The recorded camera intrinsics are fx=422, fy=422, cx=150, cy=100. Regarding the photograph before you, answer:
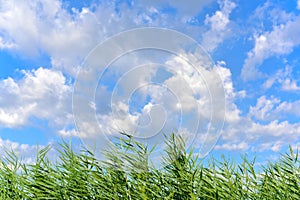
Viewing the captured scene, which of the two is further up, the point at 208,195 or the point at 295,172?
the point at 295,172

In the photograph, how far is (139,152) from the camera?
3.50 meters

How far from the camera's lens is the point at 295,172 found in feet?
11.6

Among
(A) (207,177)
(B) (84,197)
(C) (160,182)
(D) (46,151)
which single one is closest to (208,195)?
(A) (207,177)

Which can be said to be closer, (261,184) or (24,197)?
(261,184)

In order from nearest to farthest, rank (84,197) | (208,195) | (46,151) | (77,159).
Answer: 1. (208,195)
2. (84,197)
3. (77,159)
4. (46,151)

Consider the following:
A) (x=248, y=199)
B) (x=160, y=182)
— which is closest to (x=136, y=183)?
(x=160, y=182)

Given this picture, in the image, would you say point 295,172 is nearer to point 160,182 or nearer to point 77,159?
point 160,182

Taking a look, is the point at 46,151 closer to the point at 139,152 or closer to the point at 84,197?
the point at 84,197

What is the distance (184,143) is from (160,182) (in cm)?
41

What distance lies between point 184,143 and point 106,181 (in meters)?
0.73

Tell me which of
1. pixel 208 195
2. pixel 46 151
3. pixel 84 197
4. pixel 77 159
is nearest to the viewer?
pixel 208 195

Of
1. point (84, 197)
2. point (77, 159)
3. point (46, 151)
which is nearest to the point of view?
point (84, 197)

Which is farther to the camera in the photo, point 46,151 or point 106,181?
point 46,151

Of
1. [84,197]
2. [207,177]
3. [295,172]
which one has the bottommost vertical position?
[84,197]
